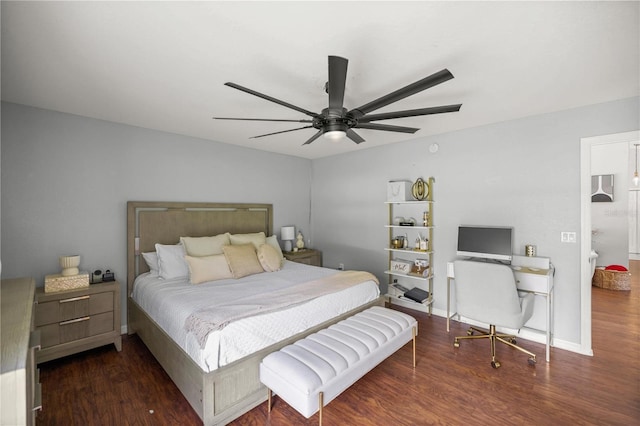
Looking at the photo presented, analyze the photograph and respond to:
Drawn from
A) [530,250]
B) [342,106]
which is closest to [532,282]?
[530,250]

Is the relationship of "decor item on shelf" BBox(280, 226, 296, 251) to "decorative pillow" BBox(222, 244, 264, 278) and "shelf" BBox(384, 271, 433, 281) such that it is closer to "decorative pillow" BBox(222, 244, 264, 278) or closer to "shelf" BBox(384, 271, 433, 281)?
"decorative pillow" BBox(222, 244, 264, 278)

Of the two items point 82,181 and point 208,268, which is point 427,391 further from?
point 82,181

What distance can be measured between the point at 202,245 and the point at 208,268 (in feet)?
1.57

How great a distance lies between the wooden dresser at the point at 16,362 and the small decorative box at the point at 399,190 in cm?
384

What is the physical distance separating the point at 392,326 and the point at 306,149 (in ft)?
10.6

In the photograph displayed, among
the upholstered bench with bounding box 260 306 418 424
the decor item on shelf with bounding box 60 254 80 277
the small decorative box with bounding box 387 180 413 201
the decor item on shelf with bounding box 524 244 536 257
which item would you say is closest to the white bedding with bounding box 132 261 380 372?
the upholstered bench with bounding box 260 306 418 424

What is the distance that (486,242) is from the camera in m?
3.36

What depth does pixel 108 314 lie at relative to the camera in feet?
9.34

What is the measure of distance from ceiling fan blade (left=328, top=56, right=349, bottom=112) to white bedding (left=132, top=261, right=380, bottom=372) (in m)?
1.68

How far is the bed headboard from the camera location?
339 cm

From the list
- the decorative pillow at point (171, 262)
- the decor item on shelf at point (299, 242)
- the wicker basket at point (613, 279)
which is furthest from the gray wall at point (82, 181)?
Result: the wicker basket at point (613, 279)

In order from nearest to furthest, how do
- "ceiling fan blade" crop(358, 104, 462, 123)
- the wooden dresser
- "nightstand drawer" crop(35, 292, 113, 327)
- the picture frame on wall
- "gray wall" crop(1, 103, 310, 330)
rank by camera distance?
the wooden dresser < "ceiling fan blade" crop(358, 104, 462, 123) < "nightstand drawer" crop(35, 292, 113, 327) < "gray wall" crop(1, 103, 310, 330) < the picture frame on wall

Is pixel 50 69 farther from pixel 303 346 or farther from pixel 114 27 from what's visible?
pixel 303 346

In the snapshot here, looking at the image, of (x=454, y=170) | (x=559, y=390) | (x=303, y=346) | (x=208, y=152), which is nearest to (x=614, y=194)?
(x=454, y=170)
